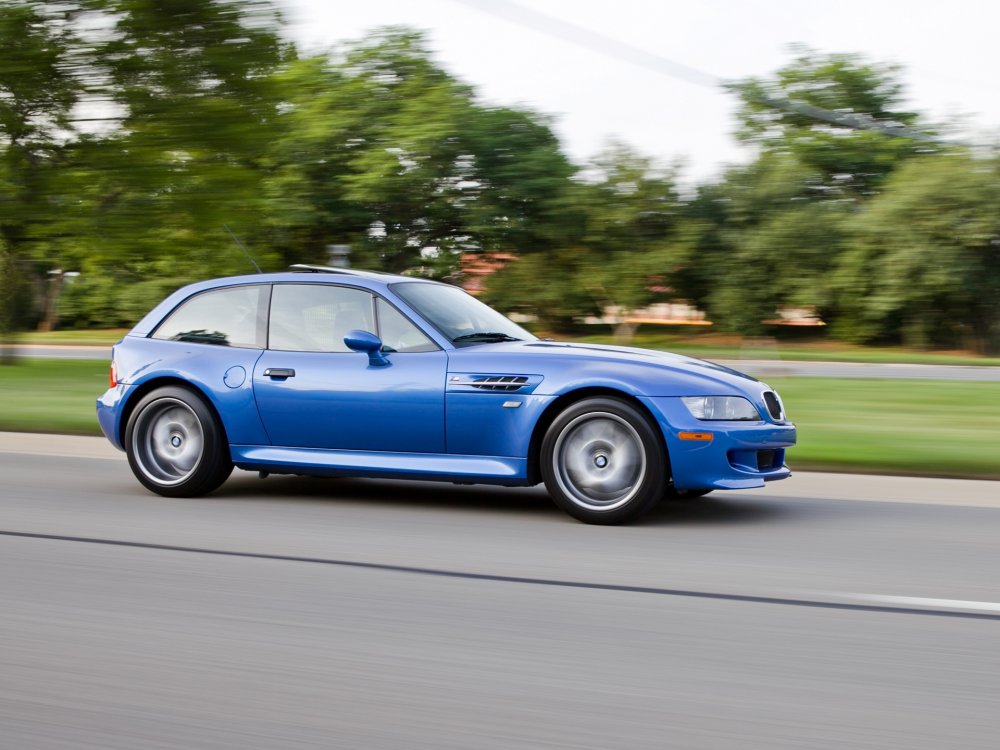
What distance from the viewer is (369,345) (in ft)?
24.2

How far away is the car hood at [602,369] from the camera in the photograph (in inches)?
272

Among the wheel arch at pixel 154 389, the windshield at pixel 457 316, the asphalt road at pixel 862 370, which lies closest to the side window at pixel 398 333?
the windshield at pixel 457 316

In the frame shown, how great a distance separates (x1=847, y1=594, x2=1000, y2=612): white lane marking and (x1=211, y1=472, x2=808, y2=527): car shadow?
1879mm

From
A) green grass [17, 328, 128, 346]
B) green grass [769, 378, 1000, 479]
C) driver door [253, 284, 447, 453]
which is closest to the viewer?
driver door [253, 284, 447, 453]

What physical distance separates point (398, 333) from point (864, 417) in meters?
7.77

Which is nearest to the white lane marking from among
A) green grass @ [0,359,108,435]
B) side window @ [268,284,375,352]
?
side window @ [268,284,375,352]

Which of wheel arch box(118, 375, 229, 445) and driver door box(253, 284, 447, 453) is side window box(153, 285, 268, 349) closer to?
driver door box(253, 284, 447, 453)

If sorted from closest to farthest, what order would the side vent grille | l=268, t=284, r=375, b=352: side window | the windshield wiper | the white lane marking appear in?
the white lane marking → the side vent grille → the windshield wiper → l=268, t=284, r=375, b=352: side window

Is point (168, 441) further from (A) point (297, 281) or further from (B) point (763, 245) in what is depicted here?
(B) point (763, 245)

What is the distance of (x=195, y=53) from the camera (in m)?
19.0

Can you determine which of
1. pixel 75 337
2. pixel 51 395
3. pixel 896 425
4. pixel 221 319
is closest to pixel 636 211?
pixel 75 337

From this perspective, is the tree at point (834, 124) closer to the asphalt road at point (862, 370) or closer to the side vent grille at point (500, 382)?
the asphalt road at point (862, 370)

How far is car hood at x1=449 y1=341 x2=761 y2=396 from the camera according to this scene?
22.7ft

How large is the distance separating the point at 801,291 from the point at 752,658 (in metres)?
37.7
